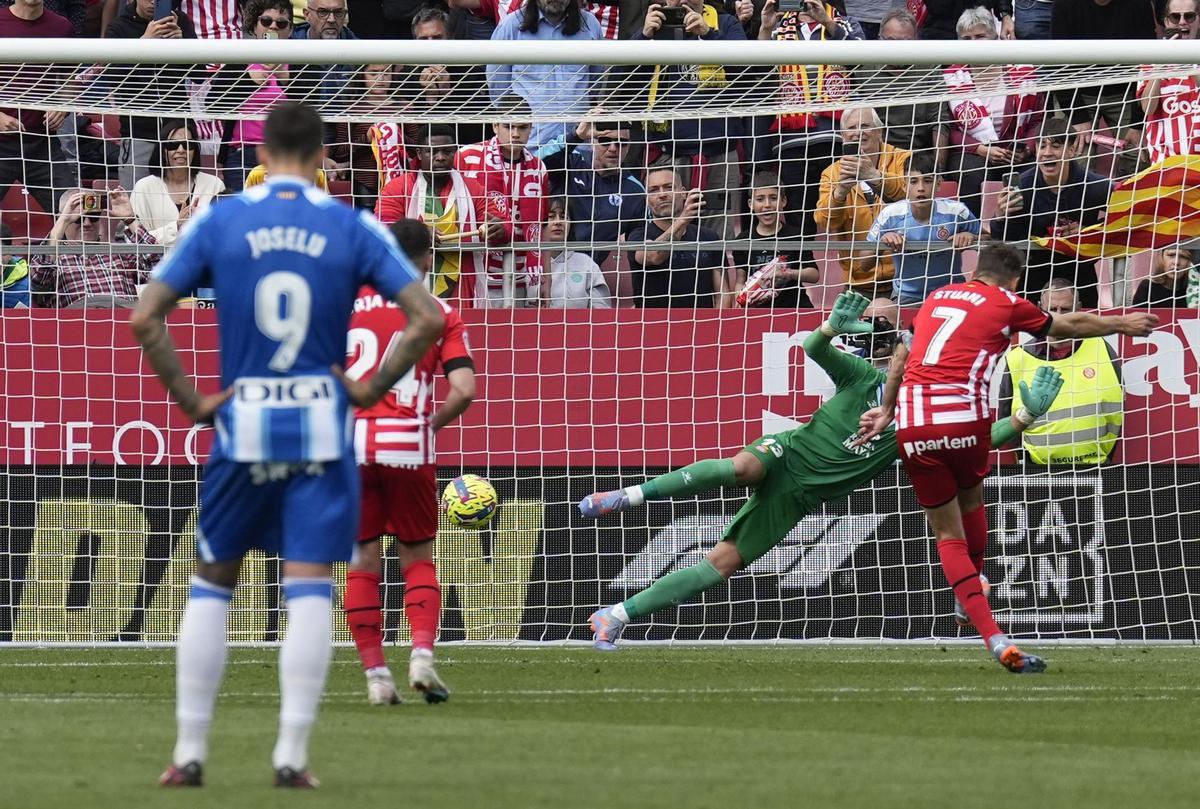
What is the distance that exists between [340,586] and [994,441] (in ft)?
14.7

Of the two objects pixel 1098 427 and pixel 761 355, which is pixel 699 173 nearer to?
pixel 761 355

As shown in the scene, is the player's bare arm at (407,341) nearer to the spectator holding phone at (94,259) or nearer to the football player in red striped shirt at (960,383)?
the football player in red striped shirt at (960,383)

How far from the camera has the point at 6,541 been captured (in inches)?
495

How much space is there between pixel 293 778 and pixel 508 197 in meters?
8.30

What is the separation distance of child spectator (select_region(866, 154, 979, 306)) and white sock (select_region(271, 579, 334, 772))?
26.5 feet

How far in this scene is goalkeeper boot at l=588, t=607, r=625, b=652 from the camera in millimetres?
11289

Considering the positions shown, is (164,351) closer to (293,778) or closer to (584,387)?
(293,778)

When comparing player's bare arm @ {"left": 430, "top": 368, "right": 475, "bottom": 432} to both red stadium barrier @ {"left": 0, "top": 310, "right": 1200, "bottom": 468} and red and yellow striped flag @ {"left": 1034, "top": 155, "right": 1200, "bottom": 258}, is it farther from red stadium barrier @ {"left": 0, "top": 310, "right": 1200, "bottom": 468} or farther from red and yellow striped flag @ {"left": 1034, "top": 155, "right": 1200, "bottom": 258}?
red and yellow striped flag @ {"left": 1034, "top": 155, "right": 1200, "bottom": 258}

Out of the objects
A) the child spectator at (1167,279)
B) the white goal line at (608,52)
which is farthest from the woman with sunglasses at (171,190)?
the child spectator at (1167,279)

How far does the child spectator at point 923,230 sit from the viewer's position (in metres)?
13.2

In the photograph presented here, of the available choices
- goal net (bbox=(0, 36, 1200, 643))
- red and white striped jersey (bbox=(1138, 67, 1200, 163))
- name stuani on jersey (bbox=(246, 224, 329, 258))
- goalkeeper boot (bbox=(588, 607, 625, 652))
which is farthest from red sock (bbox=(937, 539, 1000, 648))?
name stuani on jersey (bbox=(246, 224, 329, 258))

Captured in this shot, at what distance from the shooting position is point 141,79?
1201cm

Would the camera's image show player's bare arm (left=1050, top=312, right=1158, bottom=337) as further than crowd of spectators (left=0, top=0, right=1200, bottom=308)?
No

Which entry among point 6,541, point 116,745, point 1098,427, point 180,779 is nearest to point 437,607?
point 116,745
